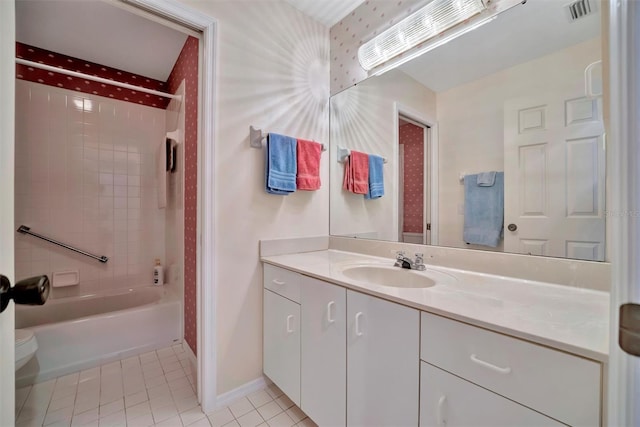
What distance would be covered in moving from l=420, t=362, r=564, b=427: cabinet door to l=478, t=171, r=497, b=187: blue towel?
34.5 inches

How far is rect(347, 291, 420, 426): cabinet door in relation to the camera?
2.80ft

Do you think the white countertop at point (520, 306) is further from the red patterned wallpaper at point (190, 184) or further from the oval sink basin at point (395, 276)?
the red patterned wallpaper at point (190, 184)

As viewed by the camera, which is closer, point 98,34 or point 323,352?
point 323,352

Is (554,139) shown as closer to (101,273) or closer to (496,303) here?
(496,303)

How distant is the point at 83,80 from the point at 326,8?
216cm

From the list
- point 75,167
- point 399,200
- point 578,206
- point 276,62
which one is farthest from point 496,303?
point 75,167

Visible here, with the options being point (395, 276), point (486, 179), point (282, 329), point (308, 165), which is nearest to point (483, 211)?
point (486, 179)

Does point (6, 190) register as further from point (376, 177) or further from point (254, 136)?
point (376, 177)

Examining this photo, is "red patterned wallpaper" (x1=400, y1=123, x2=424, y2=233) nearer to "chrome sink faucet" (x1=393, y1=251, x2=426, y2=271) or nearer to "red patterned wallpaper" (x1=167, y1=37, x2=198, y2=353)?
"chrome sink faucet" (x1=393, y1=251, x2=426, y2=271)

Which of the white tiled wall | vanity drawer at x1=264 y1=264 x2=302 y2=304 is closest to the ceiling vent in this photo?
vanity drawer at x1=264 y1=264 x2=302 y2=304

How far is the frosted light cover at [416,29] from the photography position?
129 cm

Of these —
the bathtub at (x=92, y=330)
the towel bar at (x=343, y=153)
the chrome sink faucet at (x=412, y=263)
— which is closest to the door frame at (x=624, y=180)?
the chrome sink faucet at (x=412, y=263)

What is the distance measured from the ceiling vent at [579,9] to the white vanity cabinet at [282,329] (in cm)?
155

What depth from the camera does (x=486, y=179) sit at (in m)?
1.25
